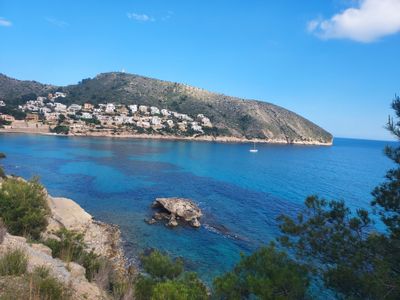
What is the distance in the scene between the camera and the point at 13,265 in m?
7.27

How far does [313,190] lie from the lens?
46938 millimetres

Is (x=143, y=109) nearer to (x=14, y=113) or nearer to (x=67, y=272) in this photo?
(x=14, y=113)

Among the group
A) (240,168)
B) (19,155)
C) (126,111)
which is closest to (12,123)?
(126,111)

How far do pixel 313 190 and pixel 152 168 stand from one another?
29399 millimetres

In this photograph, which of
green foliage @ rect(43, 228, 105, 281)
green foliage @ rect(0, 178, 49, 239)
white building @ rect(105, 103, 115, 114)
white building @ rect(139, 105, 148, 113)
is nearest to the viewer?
green foliage @ rect(43, 228, 105, 281)

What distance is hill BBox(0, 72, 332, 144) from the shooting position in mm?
158625

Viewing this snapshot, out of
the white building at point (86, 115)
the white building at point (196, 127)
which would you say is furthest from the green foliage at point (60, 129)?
the white building at point (196, 127)

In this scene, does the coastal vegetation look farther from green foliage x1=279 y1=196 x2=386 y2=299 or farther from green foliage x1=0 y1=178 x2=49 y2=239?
green foliage x1=0 y1=178 x2=49 y2=239

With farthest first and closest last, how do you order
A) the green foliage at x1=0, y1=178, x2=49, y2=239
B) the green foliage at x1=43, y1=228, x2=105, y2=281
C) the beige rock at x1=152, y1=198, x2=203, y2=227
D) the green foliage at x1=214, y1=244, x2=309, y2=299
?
the beige rock at x1=152, y1=198, x2=203, y2=227 → the green foliage at x1=0, y1=178, x2=49, y2=239 → the green foliage at x1=43, y1=228, x2=105, y2=281 → the green foliage at x1=214, y1=244, x2=309, y2=299

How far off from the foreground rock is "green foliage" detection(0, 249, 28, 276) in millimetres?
20252

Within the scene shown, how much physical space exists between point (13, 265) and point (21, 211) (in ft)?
26.0

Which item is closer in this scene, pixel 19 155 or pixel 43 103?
pixel 19 155

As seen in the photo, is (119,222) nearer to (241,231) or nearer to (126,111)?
(241,231)

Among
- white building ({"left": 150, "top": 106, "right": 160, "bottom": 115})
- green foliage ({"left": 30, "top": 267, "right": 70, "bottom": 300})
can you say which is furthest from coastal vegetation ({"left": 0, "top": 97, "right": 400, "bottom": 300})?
white building ({"left": 150, "top": 106, "right": 160, "bottom": 115})
